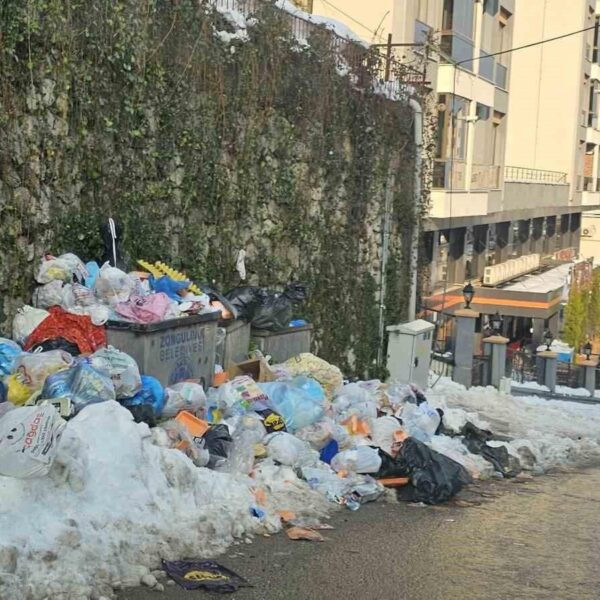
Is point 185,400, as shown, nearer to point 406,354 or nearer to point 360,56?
point 406,354

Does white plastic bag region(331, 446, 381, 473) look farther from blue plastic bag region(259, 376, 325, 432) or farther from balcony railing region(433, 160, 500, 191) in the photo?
balcony railing region(433, 160, 500, 191)

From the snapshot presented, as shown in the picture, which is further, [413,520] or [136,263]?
[136,263]

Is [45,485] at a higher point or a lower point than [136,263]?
lower

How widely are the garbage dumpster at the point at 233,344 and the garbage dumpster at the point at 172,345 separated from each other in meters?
0.66

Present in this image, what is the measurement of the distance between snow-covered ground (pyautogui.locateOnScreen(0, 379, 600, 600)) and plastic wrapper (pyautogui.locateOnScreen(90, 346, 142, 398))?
0.50 meters

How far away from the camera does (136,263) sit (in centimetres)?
895

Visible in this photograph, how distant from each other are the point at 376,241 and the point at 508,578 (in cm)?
891

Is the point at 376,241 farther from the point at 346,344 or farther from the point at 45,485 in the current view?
the point at 45,485

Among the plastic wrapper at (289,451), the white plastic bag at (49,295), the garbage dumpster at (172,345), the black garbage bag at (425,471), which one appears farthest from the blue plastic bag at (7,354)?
the black garbage bag at (425,471)

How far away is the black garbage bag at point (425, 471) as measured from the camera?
7.72 m

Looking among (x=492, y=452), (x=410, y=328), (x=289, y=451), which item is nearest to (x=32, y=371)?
(x=289, y=451)

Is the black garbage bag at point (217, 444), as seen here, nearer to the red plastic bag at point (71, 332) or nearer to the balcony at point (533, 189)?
the red plastic bag at point (71, 332)

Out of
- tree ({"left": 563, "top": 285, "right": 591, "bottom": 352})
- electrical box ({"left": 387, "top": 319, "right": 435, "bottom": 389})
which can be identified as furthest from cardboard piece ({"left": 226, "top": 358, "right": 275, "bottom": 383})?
tree ({"left": 563, "top": 285, "right": 591, "bottom": 352})

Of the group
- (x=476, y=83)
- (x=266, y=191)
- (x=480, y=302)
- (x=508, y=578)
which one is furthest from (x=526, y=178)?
(x=508, y=578)
